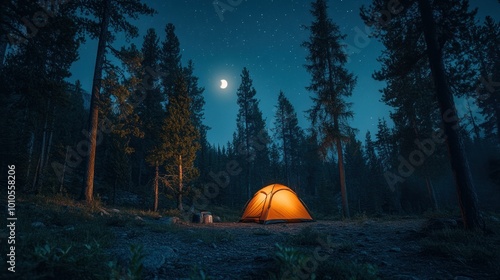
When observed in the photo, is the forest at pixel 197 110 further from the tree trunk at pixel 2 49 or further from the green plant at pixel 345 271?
the green plant at pixel 345 271

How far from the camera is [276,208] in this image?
12.7 m

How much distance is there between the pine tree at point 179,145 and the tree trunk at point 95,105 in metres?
5.50

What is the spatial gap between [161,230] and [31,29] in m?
7.74

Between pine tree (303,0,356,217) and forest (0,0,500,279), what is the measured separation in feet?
0.23

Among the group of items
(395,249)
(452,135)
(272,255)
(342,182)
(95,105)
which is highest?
(95,105)

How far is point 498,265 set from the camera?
371 centimetres

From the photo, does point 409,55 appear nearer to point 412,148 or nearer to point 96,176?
point 412,148

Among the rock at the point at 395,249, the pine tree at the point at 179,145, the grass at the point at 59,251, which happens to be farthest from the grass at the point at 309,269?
the pine tree at the point at 179,145

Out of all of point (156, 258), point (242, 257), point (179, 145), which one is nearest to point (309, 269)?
point (242, 257)

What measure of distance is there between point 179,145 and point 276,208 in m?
8.99

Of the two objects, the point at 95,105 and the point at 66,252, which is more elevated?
the point at 95,105

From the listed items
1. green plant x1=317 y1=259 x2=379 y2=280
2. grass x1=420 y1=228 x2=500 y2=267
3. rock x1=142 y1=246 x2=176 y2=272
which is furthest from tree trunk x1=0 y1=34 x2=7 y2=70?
grass x1=420 y1=228 x2=500 y2=267

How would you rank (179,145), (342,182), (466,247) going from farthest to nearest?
1. (179,145)
2. (342,182)
3. (466,247)

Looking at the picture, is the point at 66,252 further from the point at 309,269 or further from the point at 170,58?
the point at 170,58
